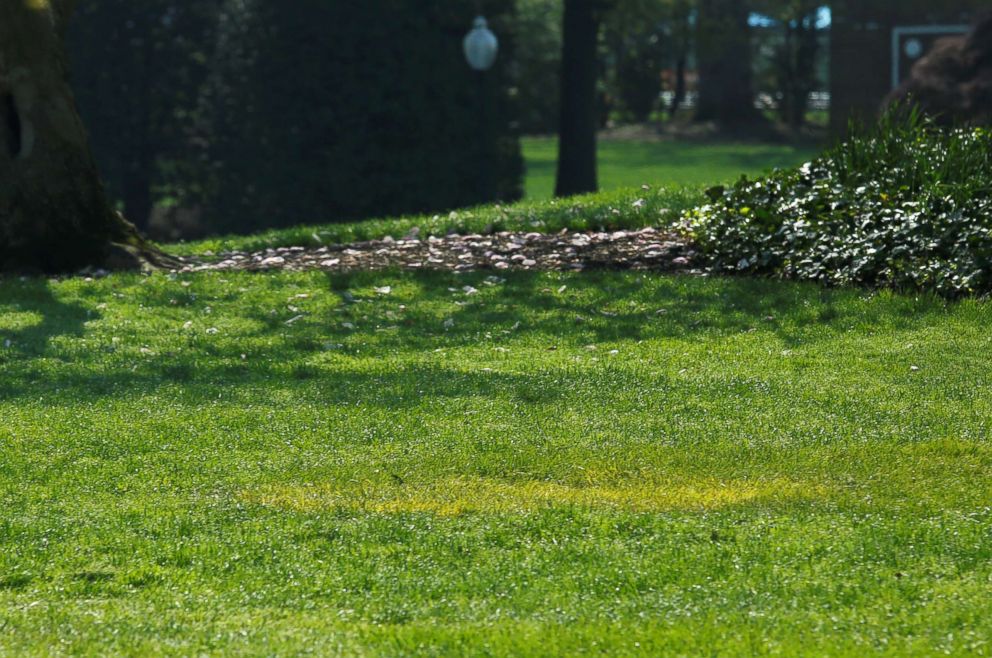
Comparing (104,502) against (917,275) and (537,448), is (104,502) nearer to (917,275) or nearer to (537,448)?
(537,448)

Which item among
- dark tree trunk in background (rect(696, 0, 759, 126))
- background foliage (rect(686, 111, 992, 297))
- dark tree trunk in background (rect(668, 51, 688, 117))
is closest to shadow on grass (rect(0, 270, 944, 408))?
background foliage (rect(686, 111, 992, 297))

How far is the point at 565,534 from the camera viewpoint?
16.9ft

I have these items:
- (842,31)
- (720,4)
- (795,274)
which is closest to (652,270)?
(795,274)

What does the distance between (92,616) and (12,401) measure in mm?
3270

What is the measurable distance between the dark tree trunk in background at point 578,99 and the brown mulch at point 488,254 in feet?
26.6

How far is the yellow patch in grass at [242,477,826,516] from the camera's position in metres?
5.53

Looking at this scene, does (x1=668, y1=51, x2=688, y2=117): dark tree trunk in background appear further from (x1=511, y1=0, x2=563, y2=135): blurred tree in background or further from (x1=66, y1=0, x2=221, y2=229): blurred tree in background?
(x1=66, y1=0, x2=221, y2=229): blurred tree in background

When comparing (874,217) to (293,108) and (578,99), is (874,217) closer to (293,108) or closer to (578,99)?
(578,99)

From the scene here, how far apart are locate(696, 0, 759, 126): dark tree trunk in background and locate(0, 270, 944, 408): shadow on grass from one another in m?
28.4

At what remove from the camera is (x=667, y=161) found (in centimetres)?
3253

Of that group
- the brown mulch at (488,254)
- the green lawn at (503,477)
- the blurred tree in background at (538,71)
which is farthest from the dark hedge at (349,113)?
the blurred tree in background at (538,71)

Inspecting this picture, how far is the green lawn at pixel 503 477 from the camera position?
14.3 ft

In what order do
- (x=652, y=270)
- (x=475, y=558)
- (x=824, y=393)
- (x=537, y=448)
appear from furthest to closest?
(x=652, y=270)
(x=824, y=393)
(x=537, y=448)
(x=475, y=558)

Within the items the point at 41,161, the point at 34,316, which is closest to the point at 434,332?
the point at 34,316
